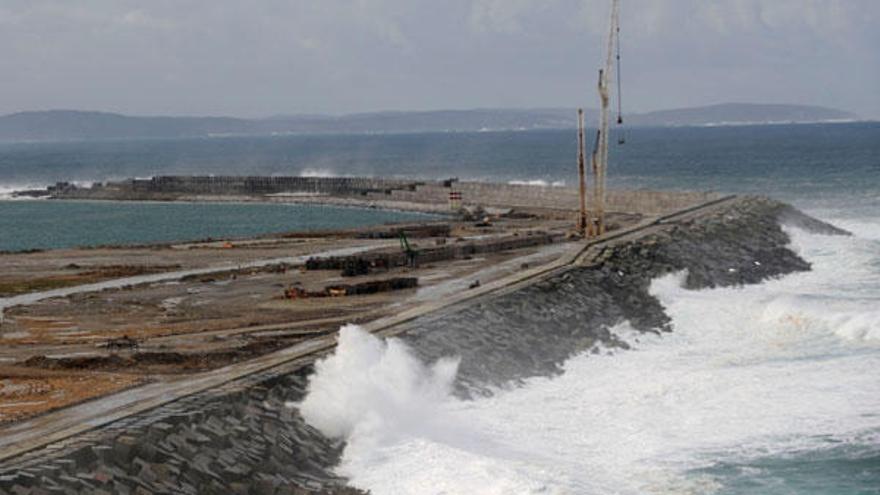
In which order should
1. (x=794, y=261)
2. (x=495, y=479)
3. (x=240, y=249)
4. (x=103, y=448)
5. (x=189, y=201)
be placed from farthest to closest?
(x=189, y=201) < (x=240, y=249) < (x=794, y=261) < (x=495, y=479) < (x=103, y=448)

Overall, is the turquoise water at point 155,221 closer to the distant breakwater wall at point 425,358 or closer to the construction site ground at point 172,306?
the construction site ground at point 172,306

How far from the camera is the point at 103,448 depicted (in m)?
17.6

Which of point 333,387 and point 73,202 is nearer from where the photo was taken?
point 333,387

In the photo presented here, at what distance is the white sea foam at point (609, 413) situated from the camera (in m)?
20.0

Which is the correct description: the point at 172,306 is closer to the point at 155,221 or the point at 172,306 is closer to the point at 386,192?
the point at 155,221

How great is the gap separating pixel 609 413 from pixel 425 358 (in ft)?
12.7

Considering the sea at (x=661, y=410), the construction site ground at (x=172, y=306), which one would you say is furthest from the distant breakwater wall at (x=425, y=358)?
the construction site ground at (x=172, y=306)

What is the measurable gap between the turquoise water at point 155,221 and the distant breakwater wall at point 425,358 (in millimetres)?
29764

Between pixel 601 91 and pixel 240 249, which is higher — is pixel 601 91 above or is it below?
above

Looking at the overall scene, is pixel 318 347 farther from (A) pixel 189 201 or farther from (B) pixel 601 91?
(A) pixel 189 201

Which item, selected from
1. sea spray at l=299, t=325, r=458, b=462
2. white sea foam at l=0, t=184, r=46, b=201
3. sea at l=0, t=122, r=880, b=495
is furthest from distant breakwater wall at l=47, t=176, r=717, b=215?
sea spray at l=299, t=325, r=458, b=462

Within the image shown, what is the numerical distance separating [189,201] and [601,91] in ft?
194

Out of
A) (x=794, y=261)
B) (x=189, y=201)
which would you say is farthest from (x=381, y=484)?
(x=189, y=201)

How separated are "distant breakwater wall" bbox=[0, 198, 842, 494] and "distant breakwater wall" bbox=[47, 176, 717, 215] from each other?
18829mm
